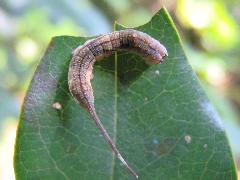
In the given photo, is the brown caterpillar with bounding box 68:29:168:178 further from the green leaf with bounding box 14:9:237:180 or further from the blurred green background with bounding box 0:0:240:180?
the blurred green background with bounding box 0:0:240:180

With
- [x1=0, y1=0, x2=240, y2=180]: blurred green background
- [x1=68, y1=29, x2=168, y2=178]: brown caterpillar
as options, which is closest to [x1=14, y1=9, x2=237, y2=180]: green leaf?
[x1=68, y1=29, x2=168, y2=178]: brown caterpillar

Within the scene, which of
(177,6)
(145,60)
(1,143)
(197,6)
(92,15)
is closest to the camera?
(145,60)

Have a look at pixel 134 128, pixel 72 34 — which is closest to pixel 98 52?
pixel 134 128

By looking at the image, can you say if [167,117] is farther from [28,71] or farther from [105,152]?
[28,71]

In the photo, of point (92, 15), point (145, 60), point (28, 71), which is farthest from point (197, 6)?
point (145, 60)

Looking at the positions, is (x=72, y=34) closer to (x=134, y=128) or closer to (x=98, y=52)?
(x=98, y=52)
